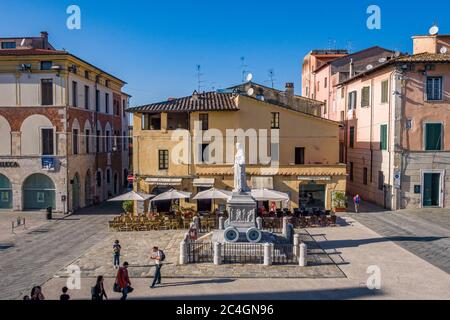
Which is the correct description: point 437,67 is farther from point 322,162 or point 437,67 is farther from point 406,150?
point 322,162

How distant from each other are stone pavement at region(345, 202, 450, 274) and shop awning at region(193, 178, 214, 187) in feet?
32.7

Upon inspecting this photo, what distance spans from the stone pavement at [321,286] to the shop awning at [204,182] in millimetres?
13156

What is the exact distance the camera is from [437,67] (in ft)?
103

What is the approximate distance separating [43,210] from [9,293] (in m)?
19.6

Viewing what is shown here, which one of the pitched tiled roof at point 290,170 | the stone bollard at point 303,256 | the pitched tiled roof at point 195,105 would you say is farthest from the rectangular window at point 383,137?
the stone bollard at point 303,256

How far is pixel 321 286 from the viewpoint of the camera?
16062mm

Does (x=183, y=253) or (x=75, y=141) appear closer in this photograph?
(x=183, y=253)

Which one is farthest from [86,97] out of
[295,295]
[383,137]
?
[295,295]

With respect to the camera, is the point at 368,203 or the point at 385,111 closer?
the point at 385,111

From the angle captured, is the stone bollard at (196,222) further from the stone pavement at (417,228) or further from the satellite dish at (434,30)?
the satellite dish at (434,30)

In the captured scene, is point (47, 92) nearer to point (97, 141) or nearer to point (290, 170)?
point (97, 141)

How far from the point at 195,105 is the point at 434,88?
1742cm

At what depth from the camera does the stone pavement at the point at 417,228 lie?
2059cm
